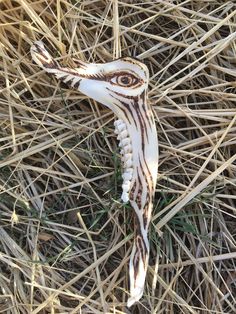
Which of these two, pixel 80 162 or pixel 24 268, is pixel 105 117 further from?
pixel 24 268

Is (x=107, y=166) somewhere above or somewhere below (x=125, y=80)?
below

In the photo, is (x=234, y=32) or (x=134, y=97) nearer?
(x=134, y=97)

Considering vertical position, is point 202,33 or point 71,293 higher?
point 202,33

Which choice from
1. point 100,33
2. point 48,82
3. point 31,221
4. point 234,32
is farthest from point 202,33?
point 31,221
